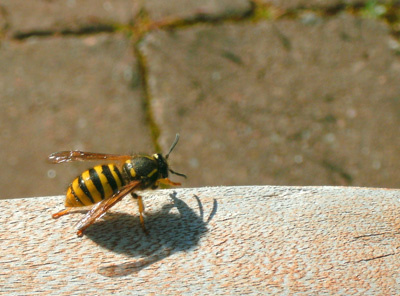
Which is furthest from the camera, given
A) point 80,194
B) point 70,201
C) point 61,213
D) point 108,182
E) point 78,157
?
point 78,157

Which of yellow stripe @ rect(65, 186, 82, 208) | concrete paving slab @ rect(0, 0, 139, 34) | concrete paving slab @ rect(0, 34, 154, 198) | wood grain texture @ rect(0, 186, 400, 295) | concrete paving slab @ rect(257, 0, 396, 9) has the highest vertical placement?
concrete paving slab @ rect(0, 0, 139, 34)

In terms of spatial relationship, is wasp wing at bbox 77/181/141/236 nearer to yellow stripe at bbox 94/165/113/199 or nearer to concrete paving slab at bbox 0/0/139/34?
yellow stripe at bbox 94/165/113/199

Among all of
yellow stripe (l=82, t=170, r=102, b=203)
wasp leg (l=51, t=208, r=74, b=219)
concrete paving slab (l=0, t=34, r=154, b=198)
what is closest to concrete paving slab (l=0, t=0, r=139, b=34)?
concrete paving slab (l=0, t=34, r=154, b=198)

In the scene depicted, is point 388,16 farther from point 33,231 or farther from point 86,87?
point 33,231

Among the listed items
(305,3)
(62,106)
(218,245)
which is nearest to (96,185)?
(218,245)

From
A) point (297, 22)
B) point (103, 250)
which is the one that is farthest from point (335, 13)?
point (103, 250)

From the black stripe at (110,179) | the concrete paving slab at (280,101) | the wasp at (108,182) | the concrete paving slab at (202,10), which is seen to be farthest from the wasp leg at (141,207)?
the concrete paving slab at (202,10)

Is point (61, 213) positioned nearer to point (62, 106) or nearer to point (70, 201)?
point (70, 201)
